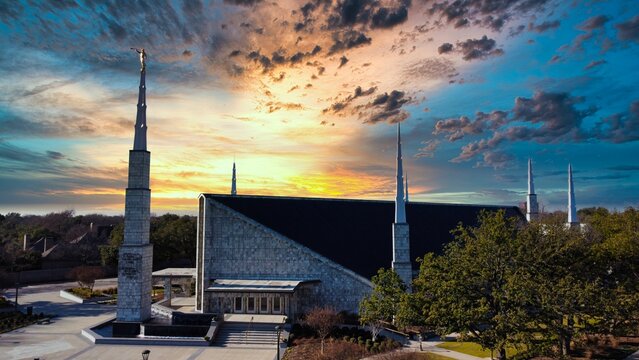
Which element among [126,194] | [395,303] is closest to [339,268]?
[395,303]

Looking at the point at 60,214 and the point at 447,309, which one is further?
the point at 60,214

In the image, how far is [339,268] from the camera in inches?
1727

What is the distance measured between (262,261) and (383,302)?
14.3 m

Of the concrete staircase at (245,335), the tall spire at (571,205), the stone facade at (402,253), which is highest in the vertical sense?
the tall spire at (571,205)

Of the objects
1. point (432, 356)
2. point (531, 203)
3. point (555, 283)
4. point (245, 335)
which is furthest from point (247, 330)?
point (531, 203)

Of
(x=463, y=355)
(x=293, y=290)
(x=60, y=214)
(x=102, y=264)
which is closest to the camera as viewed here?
(x=463, y=355)

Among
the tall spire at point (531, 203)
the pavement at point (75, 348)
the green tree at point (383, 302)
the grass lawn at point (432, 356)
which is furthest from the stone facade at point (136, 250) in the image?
the tall spire at point (531, 203)

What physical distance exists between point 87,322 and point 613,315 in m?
44.3

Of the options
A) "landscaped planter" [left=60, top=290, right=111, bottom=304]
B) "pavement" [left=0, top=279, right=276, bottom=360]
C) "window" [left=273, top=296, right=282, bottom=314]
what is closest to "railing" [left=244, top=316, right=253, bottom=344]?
"pavement" [left=0, top=279, right=276, bottom=360]

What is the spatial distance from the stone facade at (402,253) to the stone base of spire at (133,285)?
73.3 ft

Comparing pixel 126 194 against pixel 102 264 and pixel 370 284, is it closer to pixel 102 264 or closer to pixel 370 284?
pixel 370 284

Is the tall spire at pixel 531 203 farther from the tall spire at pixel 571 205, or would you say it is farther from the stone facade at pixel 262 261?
the stone facade at pixel 262 261

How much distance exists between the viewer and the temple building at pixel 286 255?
43094mm

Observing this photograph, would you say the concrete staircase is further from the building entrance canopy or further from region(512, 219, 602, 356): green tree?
region(512, 219, 602, 356): green tree
